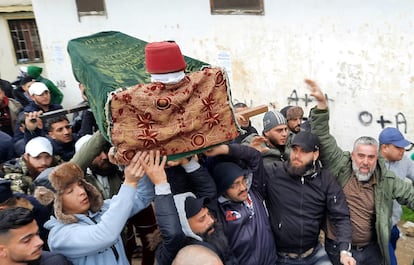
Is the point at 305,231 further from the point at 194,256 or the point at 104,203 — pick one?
the point at 104,203

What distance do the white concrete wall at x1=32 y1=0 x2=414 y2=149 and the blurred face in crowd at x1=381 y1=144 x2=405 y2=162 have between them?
1.58m

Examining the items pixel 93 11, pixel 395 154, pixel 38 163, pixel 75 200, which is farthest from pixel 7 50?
pixel 395 154

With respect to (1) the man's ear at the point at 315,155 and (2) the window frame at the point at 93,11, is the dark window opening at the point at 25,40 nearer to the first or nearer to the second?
(2) the window frame at the point at 93,11

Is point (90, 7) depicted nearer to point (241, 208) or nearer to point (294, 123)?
point (294, 123)

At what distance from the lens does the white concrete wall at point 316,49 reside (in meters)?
5.25

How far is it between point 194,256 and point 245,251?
0.70m

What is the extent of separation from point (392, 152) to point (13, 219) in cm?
324

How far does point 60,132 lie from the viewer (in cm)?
453

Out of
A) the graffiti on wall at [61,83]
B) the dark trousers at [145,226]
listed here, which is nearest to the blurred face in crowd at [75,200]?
the dark trousers at [145,226]

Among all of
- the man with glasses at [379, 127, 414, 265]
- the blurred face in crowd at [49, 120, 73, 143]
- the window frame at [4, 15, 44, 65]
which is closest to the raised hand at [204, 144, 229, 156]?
the man with glasses at [379, 127, 414, 265]

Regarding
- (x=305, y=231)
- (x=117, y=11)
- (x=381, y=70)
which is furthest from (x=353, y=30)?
(x=117, y=11)

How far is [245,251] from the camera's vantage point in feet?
9.46

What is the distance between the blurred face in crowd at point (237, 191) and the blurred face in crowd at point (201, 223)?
27 cm

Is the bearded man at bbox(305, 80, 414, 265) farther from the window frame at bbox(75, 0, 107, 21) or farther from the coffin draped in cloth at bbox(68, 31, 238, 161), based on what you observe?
the window frame at bbox(75, 0, 107, 21)
